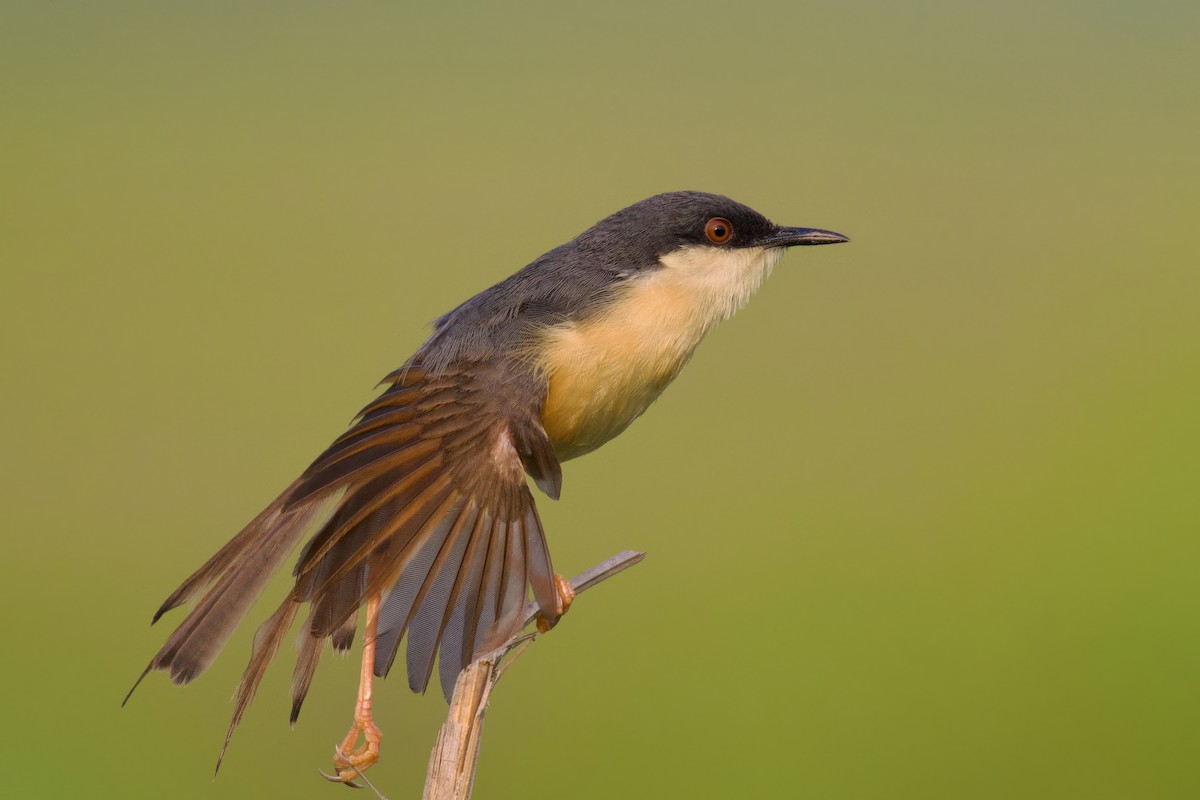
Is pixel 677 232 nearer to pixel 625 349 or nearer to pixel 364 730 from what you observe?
pixel 625 349

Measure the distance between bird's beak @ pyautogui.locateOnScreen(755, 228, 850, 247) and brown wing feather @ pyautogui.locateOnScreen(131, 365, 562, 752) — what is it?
1.16m

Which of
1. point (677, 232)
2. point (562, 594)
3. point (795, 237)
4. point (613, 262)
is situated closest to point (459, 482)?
point (562, 594)

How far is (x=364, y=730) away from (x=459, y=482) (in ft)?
2.39

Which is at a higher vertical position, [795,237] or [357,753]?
[795,237]

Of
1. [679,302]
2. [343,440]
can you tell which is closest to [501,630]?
[343,440]

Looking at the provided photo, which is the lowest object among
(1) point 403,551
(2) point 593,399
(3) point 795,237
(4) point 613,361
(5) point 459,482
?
(1) point 403,551

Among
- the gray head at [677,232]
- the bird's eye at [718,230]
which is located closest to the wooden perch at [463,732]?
the gray head at [677,232]

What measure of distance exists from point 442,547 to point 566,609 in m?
0.40

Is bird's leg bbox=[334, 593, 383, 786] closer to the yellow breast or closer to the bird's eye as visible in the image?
the yellow breast

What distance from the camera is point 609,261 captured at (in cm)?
395

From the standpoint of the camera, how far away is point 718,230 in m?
4.11

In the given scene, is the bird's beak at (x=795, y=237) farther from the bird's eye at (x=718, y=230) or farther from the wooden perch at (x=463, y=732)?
the wooden perch at (x=463, y=732)

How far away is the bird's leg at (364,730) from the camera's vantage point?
336 centimetres

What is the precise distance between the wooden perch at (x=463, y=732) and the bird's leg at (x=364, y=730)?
0.85 feet
